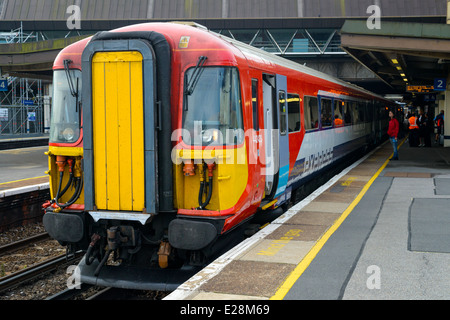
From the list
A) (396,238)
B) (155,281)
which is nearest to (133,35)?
(155,281)

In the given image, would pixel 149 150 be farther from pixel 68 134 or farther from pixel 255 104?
pixel 255 104

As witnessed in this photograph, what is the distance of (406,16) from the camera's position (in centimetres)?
3778

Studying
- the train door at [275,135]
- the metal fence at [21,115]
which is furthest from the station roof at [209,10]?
the train door at [275,135]

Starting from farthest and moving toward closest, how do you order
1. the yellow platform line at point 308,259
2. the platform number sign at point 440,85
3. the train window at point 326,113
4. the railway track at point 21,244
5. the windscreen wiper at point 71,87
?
the platform number sign at point 440,85
the train window at point 326,113
the railway track at point 21,244
the windscreen wiper at point 71,87
the yellow platform line at point 308,259

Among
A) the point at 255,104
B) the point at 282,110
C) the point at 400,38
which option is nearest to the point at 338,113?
the point at 400,38

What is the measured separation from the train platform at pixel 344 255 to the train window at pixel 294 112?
1.50 meters

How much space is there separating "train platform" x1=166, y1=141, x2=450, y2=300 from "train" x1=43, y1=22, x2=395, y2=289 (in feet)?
2.50

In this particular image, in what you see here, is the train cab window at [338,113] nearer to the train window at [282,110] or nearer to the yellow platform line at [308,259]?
the yellow platform line at [308,259]

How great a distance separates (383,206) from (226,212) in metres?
4.74

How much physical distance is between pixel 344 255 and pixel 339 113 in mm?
9235

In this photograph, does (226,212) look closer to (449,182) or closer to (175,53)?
(175,53)

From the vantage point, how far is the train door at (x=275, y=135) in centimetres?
832

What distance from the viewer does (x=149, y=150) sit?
657 centimetres

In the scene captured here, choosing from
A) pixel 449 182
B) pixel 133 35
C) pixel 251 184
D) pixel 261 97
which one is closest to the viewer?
pixel 133 35
